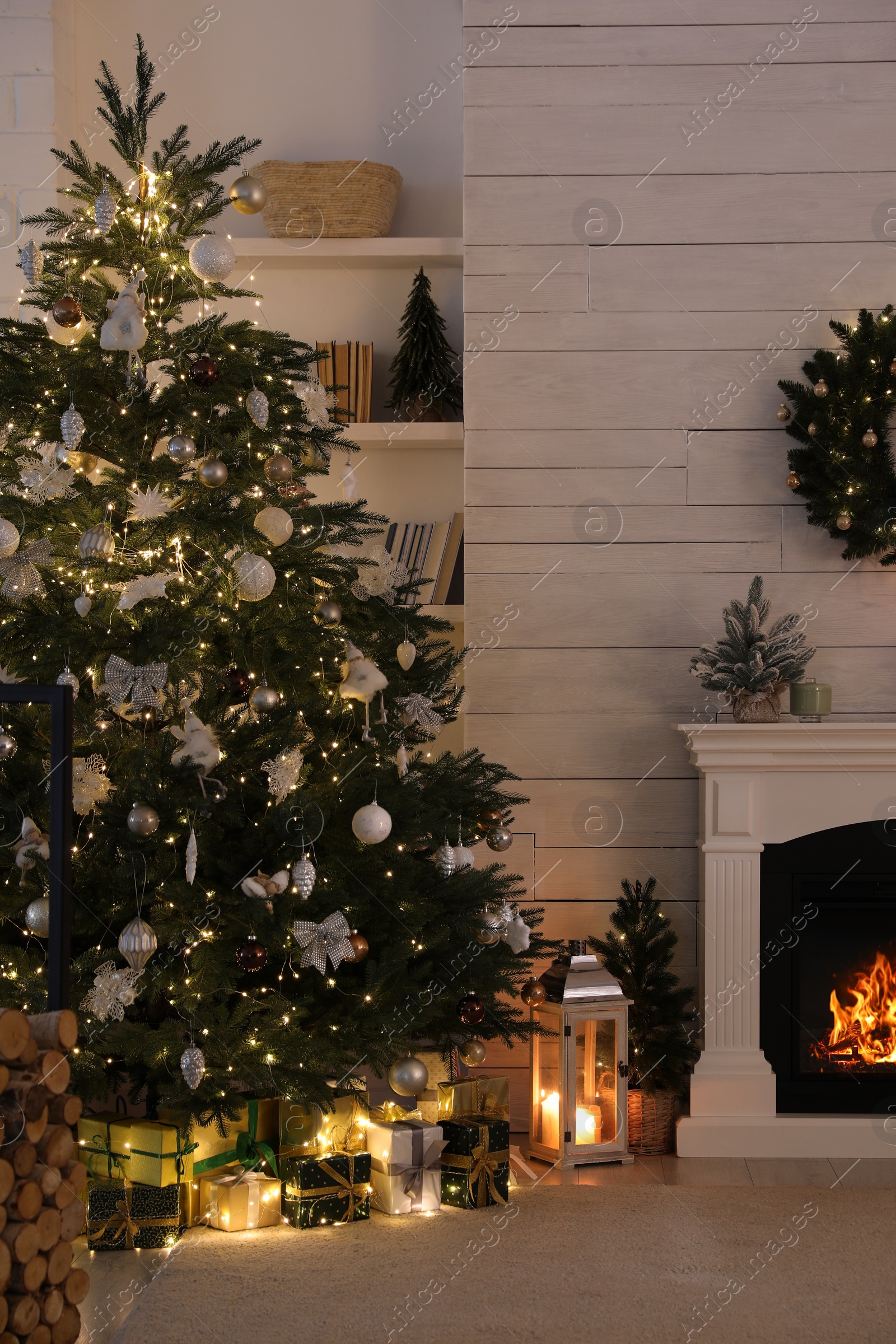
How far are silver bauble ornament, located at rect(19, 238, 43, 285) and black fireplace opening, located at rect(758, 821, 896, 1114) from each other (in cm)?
217

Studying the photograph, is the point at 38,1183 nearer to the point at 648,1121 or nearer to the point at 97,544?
the point at 97,544

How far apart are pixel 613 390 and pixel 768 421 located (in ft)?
1.40

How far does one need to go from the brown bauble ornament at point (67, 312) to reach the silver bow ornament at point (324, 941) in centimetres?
125

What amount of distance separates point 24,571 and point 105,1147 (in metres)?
1.16

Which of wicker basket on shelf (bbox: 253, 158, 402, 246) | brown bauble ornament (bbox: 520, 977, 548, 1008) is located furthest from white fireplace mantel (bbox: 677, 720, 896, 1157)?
wicker basket on shelf (bbox: 253, 158, 402, 246)

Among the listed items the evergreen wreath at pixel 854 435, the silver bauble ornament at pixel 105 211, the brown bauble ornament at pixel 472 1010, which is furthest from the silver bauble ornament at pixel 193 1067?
the evergreen wreath at pixel 854 435

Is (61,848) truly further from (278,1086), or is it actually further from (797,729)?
(797,729)

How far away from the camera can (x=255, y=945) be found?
2.11 m

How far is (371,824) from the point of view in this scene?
86.9 inches

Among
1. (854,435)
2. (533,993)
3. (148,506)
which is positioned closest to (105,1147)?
(533,993)

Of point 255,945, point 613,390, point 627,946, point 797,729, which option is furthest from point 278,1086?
point 613,390

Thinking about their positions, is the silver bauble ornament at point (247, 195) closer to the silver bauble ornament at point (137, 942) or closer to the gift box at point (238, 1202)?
the silver bauble ornament at point (137, 942)

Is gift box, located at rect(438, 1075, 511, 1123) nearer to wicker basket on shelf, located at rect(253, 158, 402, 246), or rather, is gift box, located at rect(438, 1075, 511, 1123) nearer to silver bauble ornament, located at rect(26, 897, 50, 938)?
silver bauble ornament, located at rect(26, 897, 50, 938)

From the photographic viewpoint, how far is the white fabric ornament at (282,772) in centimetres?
218
